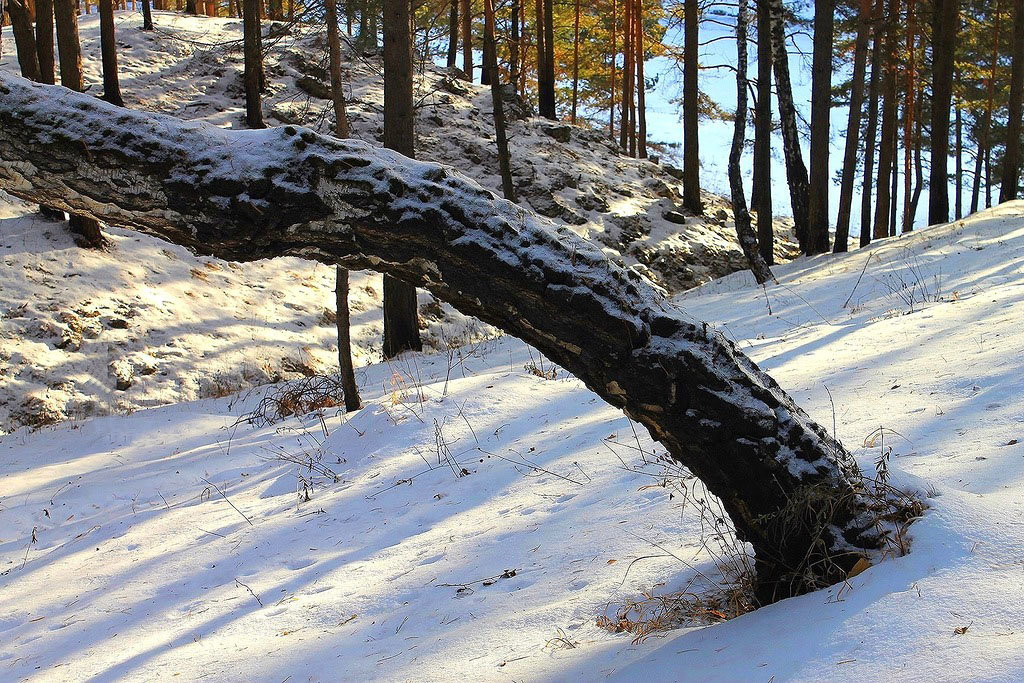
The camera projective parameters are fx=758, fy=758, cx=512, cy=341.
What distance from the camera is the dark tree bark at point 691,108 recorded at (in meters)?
19.0

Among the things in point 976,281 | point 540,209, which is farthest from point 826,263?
point 540,209

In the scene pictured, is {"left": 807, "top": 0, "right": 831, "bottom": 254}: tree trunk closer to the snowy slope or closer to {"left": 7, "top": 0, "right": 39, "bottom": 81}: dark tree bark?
the snowy slope

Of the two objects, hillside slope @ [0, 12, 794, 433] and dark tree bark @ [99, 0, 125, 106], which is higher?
dark tree bark @ [99, 0, 125, 106]

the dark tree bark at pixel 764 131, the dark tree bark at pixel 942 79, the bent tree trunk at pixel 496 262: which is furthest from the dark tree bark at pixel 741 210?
the bent tree trunk at pixel 496 262

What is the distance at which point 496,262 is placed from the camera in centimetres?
288

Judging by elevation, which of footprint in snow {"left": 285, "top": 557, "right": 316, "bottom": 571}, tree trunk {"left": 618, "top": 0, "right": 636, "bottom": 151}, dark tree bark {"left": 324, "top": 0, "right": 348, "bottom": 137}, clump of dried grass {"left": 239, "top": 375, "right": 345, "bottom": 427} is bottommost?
clump of dried grass {"left": 239, "top": 375, "right": 345, "bottom": 427}

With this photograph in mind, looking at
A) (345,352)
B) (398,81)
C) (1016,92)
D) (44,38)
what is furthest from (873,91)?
(44,38)

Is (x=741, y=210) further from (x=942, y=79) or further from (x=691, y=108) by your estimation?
(x=691, y=108)

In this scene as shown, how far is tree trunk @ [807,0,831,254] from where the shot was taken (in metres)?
15.6

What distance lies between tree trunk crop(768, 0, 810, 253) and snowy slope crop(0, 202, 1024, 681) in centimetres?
947

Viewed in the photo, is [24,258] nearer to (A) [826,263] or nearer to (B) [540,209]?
(B) [540,209]

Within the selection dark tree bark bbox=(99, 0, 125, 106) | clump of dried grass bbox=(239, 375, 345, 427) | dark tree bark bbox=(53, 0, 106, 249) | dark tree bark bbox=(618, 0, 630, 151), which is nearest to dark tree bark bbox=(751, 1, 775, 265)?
dark tree bark bbox=(618, 0, 630, 151)

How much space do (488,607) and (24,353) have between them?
1016cm

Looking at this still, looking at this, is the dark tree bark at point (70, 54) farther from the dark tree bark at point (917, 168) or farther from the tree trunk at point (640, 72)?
the dark tree bark at point (917, 168)
